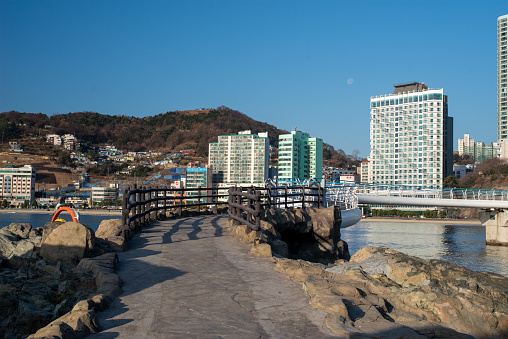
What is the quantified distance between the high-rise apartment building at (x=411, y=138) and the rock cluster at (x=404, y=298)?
439 feet

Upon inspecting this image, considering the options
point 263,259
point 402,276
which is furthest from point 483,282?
point 263,259

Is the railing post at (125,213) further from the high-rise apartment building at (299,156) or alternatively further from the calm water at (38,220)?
the high-rise apartment building at (299,156)

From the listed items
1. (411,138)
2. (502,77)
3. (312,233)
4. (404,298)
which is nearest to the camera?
(404,298)

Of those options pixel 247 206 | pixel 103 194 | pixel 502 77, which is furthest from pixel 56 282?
pixel 502 77

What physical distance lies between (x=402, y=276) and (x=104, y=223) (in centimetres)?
724

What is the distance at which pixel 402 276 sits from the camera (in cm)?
790

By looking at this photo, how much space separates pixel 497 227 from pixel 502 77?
127646 mm

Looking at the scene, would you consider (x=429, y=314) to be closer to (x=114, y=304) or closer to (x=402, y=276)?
(x=402, y=276)

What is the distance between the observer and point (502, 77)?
511 ft

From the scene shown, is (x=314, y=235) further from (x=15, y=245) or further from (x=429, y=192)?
(x=429, y=192)

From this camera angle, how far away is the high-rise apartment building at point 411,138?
454 feet

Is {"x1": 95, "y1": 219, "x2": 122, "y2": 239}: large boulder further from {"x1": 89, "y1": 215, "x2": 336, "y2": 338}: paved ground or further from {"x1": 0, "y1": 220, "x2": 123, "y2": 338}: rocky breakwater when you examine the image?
{"x1": 0, "y1": 220, "x2": 123, "y2": 338}: rocky breakwater

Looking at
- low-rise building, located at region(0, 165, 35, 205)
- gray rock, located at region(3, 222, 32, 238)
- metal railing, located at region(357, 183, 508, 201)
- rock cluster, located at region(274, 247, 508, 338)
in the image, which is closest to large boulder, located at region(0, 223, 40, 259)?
gray rock, located at region(3, 222, 32, 238)

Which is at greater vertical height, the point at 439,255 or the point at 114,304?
the point at 114,304
